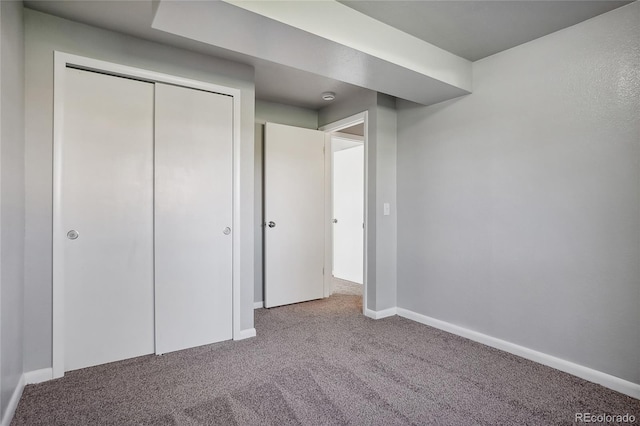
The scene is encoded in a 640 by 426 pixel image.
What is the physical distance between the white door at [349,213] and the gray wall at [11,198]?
13.0 ft

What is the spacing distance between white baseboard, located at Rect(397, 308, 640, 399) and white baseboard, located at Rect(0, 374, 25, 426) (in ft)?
9.77

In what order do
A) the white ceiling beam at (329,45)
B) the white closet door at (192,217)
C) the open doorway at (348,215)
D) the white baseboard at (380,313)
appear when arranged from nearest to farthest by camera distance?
the white ceiling beam at (329,45)
the white closet door at (192,217)
the white baseboard at (380,313)
the open doorway at (348,215)

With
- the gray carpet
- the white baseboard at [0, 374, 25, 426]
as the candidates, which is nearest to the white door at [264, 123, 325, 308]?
the gray carpet

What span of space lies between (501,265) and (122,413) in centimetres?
269

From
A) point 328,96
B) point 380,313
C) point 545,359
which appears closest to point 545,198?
point 545,359

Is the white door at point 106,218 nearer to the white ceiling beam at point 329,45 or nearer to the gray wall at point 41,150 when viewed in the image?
the gray wall at point 41,150

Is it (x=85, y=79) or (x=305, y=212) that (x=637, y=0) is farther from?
(x=85, y=79)

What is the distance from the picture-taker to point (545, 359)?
2.41m

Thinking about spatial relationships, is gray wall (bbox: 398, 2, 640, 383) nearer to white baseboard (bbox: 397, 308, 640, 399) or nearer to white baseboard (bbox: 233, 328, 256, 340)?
white baseboard (bbox: 397, 308, 640, 399)

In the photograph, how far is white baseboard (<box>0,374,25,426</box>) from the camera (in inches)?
66.2

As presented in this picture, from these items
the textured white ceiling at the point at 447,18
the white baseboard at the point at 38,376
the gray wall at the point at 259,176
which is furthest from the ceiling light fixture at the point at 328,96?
the white baseboard at the point at 38,376

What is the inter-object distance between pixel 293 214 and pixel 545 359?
8.61ft

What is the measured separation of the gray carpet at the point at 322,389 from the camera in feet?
5.93

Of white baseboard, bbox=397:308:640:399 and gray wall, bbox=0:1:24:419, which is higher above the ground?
gray wall, bbox=0:1:24:419
